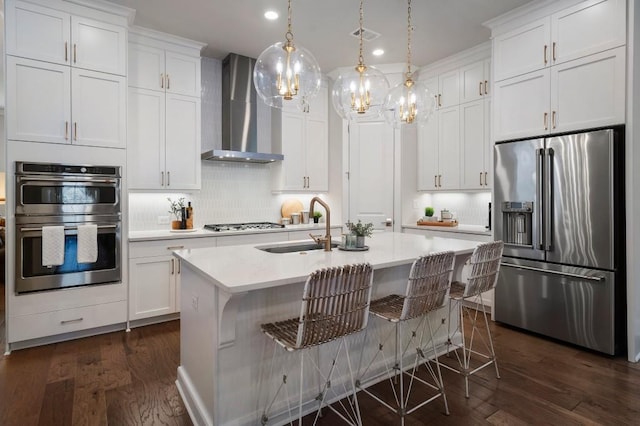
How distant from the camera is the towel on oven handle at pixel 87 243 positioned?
3201 mm

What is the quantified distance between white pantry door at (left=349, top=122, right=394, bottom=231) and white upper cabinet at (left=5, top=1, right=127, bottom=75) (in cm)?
286

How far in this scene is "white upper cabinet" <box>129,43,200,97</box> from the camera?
378 centimetres

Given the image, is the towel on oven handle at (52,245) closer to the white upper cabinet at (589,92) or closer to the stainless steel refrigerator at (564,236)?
the stainless steel refrigerator at (564,236)

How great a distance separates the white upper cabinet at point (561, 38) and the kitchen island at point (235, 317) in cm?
235

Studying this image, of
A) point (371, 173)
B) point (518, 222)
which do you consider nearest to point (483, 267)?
point (518, 222)

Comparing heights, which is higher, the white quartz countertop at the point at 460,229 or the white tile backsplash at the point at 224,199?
the white tile backsplash at the point at 224,199

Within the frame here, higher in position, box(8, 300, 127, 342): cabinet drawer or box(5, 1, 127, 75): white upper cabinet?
box(5, 1, 127, 75): white upper cabinet

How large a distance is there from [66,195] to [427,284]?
10.1 ft

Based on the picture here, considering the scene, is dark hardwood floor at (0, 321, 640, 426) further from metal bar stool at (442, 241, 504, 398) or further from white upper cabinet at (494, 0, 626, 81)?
white upper cabinet at (494, 0, 626, 81)

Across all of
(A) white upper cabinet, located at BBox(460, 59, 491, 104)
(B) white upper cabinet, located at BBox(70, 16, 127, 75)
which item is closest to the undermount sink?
(B) white upper cabinet, located at BBox(70, 16, 127, 75)

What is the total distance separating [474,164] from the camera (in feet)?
14.4

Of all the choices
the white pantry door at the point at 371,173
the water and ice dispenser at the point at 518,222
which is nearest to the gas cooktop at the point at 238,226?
the white pantry door at the point at 371,173

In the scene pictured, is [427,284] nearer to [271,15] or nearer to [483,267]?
[483,267]

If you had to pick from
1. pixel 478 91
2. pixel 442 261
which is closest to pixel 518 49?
A: pixel 478 91
